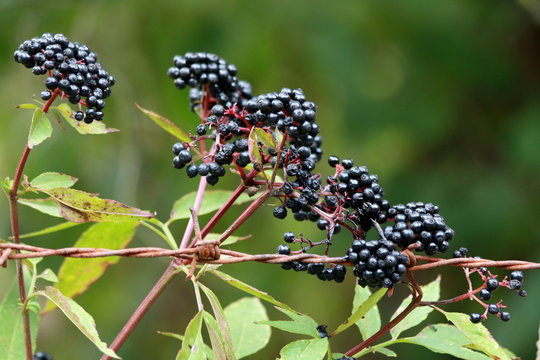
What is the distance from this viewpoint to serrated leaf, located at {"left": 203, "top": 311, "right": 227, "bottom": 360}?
1.35 metres

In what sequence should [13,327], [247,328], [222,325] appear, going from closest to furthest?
[222,325] → [13,327] → [247,328]

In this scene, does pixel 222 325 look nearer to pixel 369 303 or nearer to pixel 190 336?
pixel 190 336

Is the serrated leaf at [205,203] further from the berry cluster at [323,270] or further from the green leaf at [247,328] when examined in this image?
the berry cluster at [323,270]

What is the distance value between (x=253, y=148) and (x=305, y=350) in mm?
432

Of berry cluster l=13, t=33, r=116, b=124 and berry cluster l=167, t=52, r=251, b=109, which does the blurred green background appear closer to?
berry cluster l=167, t=52, r=251, b=109

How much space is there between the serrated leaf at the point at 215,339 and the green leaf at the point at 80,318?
21 centimetres

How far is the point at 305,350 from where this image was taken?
4.51ft

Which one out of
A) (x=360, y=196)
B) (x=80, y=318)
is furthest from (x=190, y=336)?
(x=360, y=196)

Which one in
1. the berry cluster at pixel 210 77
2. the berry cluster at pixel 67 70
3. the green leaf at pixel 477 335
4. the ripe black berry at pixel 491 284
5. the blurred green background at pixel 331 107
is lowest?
the green leaf at pixel 477 335

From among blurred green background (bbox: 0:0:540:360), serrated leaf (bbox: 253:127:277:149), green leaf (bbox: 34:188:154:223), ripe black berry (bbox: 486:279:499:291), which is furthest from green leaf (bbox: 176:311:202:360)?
blurred green background (bbox: 0:0:540:360)

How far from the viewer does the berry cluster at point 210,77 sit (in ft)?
5.91

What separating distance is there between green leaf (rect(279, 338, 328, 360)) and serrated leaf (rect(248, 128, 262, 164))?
389mm

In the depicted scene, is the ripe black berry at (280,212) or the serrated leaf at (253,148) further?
the ripe black berry at (280,212)

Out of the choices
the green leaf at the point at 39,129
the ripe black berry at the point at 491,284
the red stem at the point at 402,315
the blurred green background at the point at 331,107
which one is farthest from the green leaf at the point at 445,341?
the blurred green background at the point at 331,107
